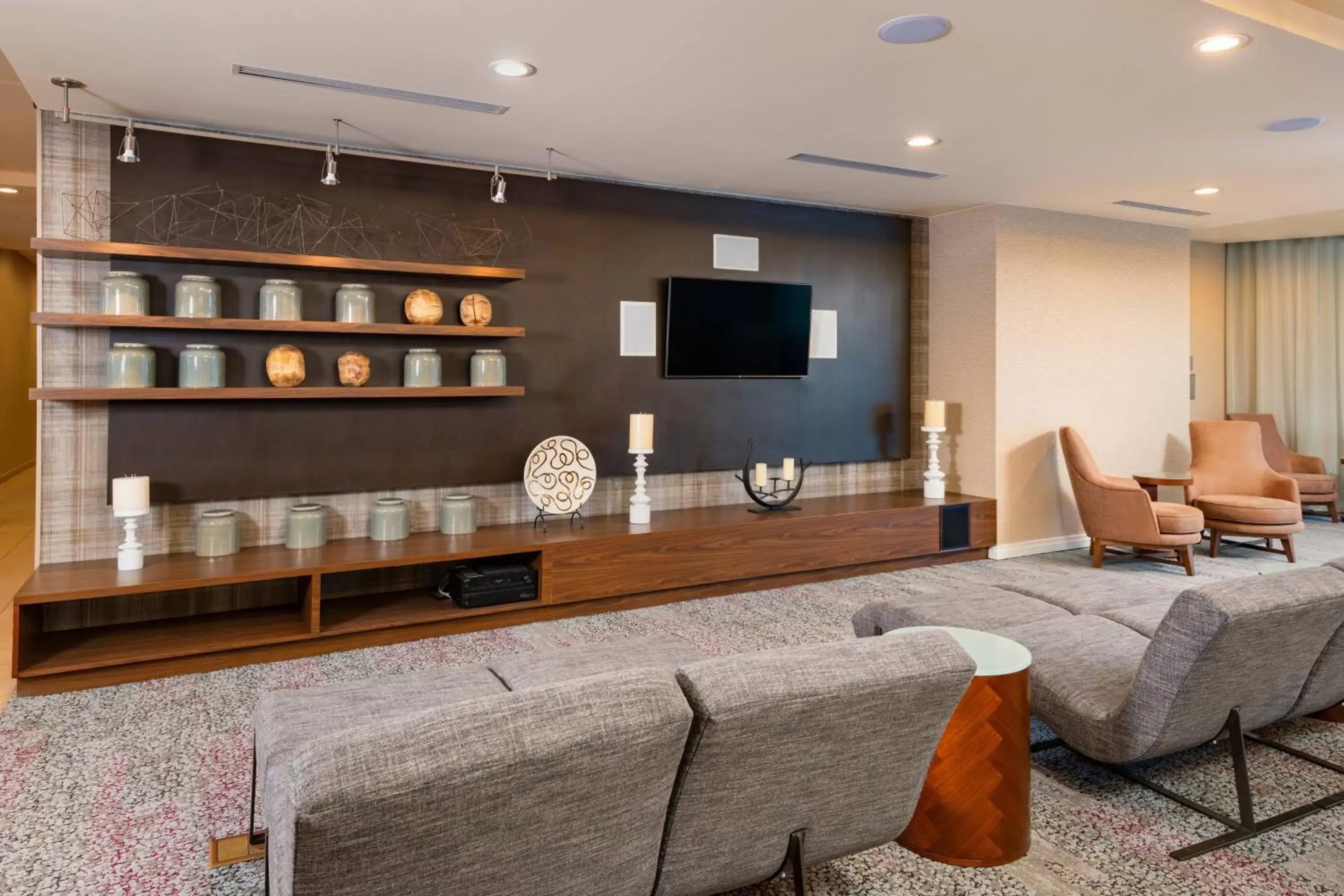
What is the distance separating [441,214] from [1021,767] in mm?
3827

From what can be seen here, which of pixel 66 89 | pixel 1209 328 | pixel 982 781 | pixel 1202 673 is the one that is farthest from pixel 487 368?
pixel 1209 328

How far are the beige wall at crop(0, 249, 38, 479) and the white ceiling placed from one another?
7091 mm

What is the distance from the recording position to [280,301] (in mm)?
4145

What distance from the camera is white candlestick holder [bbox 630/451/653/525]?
5000 millimetres

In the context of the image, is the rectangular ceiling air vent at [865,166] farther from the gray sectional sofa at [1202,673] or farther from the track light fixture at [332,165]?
the gray sectional sofa at [1202,673]

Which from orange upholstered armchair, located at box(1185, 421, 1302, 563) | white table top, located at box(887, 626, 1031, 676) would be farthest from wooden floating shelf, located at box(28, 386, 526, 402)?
orange upholstered armchair, located at box(1185, 421, 1302, 563)

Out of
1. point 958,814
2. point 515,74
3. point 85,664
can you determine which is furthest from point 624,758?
point 85,664

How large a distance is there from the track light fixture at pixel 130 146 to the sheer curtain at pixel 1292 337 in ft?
28.6

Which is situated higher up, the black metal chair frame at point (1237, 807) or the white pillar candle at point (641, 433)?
the white pillar candle at point (641, 433)

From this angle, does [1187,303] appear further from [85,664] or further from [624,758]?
[85,664]

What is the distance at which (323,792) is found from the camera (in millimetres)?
1128

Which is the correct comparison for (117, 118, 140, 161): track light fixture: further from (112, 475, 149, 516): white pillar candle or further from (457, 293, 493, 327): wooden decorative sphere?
(457, 293, 493, 327): wooden decorative sphere

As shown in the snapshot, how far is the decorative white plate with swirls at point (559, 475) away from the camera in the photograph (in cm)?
481

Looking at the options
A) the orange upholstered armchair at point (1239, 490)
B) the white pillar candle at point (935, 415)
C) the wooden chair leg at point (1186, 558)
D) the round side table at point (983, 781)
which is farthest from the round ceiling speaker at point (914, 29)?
the orange upholstered armchair at point (1239, 490)
